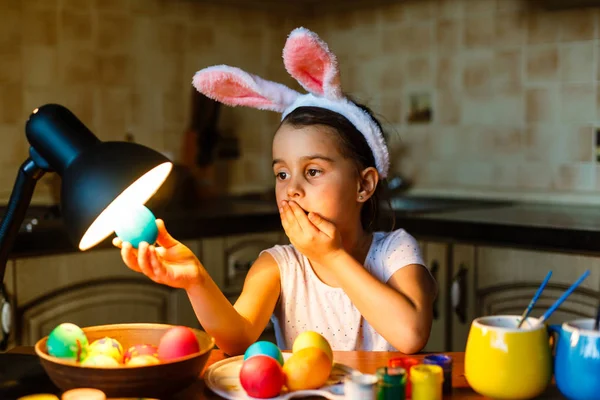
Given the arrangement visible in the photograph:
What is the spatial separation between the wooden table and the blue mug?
0.17 ft

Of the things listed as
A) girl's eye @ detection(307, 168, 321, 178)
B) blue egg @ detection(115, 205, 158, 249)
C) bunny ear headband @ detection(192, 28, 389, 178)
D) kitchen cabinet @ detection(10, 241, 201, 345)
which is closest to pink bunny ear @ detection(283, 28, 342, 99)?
bunny ear headband @ detection(192, 28, 389, 178)

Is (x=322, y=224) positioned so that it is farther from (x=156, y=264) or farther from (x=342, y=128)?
(x=156, y=264)

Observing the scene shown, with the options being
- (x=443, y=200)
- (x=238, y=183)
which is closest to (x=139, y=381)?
(x=443, y=200)

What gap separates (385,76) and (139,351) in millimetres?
2230

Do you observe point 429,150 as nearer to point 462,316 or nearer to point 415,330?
point 462,316

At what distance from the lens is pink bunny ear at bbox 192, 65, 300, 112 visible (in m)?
1.34

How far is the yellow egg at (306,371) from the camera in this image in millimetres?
946

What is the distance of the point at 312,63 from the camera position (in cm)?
134

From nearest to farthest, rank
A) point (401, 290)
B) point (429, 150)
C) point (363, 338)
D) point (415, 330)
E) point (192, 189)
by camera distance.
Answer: point (415, 330)
point (401, 290)
point (363, 338)
point (192, 189)
point (429, 150)

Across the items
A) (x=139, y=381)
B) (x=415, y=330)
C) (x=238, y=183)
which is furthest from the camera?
(x=238, y=183)

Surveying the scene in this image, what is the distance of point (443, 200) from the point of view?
9.29ft

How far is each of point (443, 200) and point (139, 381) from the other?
2062 millimetres

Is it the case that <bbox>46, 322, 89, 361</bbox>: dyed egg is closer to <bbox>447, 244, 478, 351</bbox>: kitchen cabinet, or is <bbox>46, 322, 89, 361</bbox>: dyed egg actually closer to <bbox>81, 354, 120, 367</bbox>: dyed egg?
<bbox>81, 354, 120, 367</bbox>: dyed egg

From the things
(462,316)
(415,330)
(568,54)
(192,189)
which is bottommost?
(462,316)
